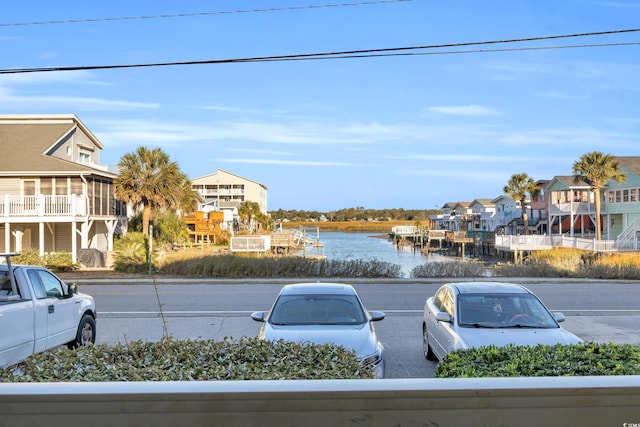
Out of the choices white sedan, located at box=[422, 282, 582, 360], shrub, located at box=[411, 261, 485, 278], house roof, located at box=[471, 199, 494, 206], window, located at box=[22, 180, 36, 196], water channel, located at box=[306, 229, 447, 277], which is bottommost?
water channel, located at box=[306, 229, 447, 277]

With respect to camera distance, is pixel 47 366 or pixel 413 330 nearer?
pixel 47 366

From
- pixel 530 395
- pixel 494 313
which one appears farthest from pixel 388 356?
pixel 530 395

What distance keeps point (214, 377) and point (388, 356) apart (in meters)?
6.15

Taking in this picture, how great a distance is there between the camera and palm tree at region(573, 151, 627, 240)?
53.8 meters

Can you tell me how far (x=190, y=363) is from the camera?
4867mm

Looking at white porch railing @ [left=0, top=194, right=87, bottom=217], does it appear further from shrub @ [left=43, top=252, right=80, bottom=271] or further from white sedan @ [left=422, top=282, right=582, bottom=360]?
white sedan @ [left=422, top=282, right=582, bottom=360]

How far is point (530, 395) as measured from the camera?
286 cm

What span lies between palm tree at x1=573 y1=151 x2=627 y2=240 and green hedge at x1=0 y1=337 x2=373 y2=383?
5470 centimetres

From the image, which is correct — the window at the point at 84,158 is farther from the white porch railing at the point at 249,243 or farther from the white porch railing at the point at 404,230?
the white porch railing at the point at 404,230

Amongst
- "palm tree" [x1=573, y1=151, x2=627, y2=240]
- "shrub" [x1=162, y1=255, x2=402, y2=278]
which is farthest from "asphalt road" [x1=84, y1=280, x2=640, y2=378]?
"palm tree" [x1=573, y1=151, x2=627, y2=240]

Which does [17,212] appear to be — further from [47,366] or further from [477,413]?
[477,413]

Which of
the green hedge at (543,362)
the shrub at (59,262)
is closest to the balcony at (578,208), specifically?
the shrub at (59,262)

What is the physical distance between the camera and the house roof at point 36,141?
34094 millimetres

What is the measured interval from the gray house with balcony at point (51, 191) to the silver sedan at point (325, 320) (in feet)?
88.7
